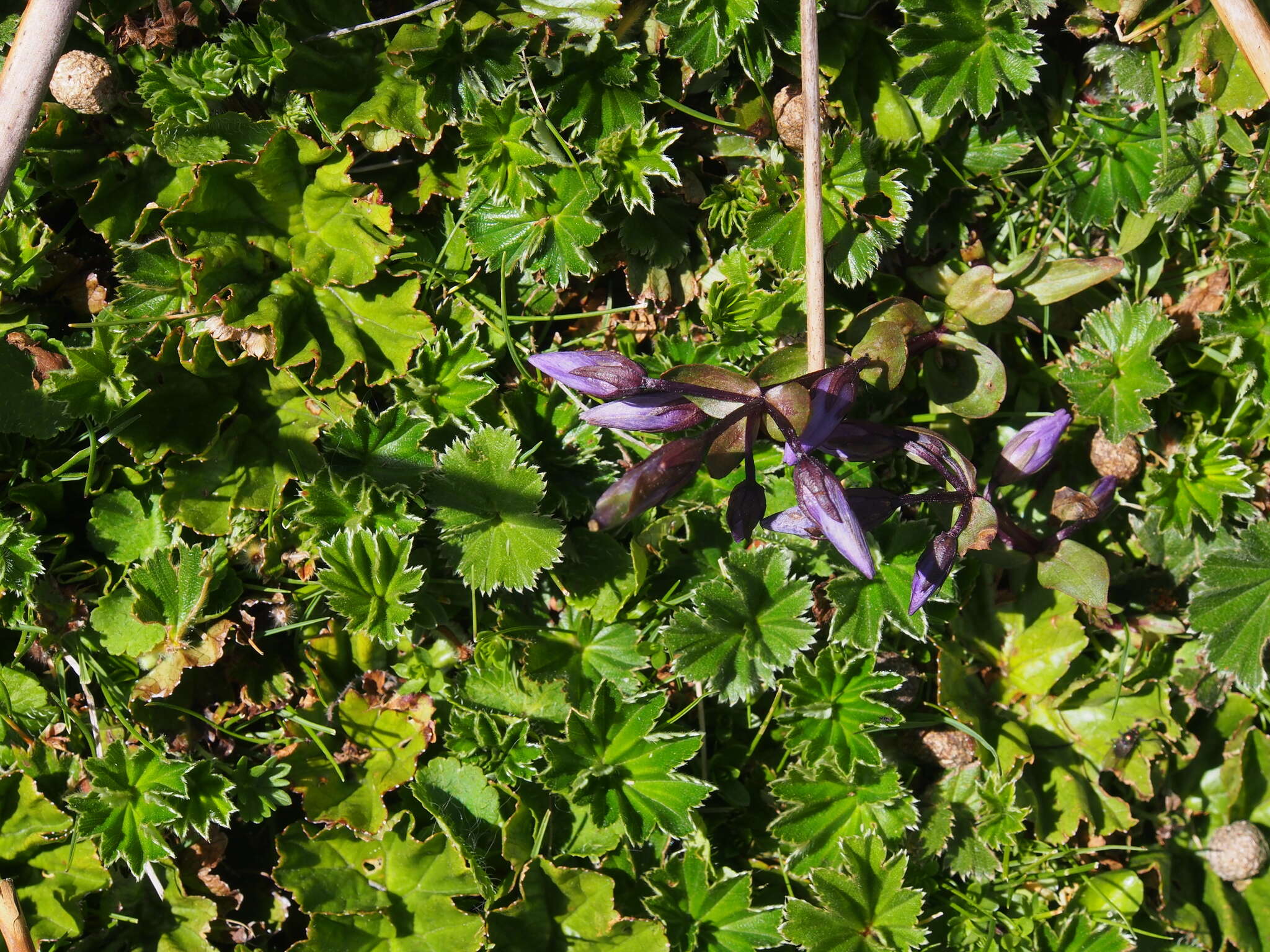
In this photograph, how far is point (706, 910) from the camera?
7.82 feet

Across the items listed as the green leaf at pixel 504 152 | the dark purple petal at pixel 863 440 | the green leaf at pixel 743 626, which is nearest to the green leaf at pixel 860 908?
the green leaf at pixel 743 626

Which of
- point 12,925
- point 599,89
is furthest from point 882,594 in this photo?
point 12,925

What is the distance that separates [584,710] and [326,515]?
2.47ft

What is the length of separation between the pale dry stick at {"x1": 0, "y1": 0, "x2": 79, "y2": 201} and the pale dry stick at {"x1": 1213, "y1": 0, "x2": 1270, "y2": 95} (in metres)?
2.35

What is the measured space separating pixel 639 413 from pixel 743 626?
722 millimetres

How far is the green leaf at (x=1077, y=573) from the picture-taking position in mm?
2367

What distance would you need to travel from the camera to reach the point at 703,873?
2.38m

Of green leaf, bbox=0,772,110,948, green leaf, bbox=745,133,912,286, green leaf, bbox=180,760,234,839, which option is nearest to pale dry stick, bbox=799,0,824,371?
green leaf, bbox=745,133,912,286

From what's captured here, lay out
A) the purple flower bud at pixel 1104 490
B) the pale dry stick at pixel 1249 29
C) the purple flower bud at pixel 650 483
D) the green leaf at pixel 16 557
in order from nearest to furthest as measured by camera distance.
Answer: the purple flower bud at pixel 650 483, the pale dry stick at pixel 1249 29, the green leaf at pixel 16 557, the purple flower bud at pixel 1104 490

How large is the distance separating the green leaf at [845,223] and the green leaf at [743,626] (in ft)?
2.27

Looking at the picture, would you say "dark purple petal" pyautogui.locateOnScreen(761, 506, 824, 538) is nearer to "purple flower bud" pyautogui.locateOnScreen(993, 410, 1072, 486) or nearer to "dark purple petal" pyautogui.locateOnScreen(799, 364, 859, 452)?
"dark purple petal" pyautogui.locateOnScreen(799, 364, 859, 452)

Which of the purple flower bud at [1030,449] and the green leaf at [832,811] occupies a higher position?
the purple flower bud at [1030,449]

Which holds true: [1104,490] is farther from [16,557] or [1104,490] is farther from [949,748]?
[16,557]

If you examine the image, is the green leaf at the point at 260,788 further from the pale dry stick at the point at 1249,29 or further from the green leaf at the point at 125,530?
the pale dry stick at the point at 1249,29
